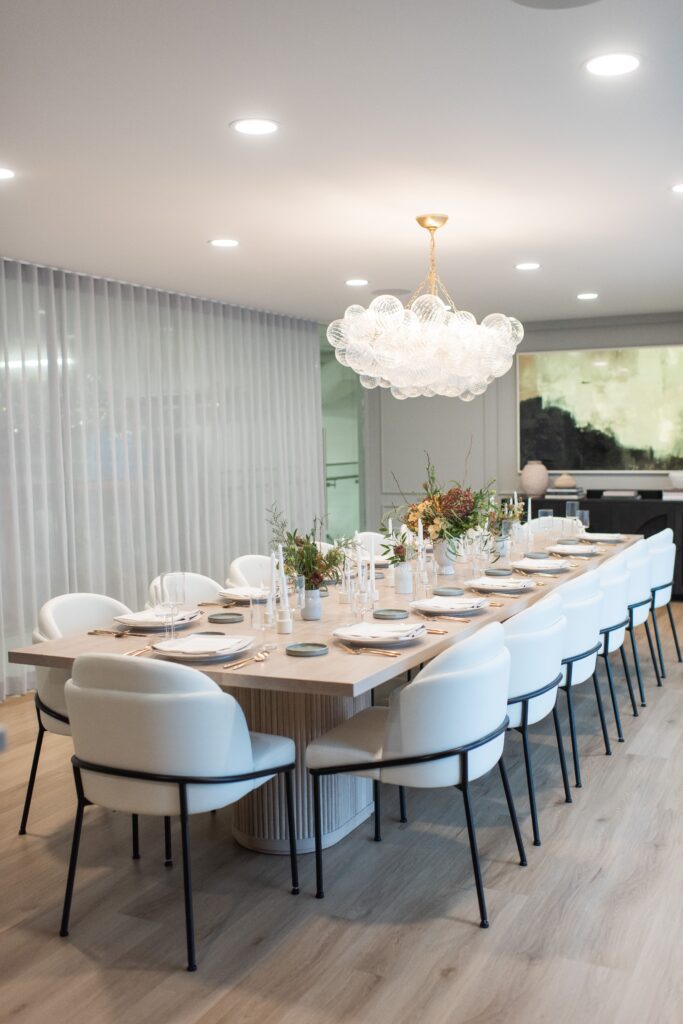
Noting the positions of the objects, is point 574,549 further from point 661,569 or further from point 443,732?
point 443,732

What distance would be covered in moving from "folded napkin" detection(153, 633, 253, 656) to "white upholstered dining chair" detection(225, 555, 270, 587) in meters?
1.56

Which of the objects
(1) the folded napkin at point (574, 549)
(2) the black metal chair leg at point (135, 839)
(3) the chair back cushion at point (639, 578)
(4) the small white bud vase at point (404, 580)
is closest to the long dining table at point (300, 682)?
(2) the black metal chair leg at point (135, 839)

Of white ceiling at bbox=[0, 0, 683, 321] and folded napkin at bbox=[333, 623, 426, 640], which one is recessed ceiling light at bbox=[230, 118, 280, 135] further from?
folded napkin at bbox=[333, 623, 426, 640]

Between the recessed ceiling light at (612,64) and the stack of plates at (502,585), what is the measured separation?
6.70ft

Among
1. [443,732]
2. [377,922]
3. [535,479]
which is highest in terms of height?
[535,479]

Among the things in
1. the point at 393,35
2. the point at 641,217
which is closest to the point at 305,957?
the point at 393,35

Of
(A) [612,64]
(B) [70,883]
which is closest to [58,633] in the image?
(B) [70,883]

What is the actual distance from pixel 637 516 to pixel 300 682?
644 centimetres

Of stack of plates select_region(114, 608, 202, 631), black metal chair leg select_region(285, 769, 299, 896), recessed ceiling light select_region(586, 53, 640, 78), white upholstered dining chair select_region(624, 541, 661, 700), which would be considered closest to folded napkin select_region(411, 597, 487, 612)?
stack of plates select_region(114, 608, 202, 631)

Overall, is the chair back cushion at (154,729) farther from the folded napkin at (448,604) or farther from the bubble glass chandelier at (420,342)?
the bubble glass chandelier at (420,342)

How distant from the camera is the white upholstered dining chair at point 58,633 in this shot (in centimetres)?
356

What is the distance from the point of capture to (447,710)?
282 centimetres

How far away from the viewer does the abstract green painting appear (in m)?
8.89

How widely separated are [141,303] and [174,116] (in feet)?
12.0
